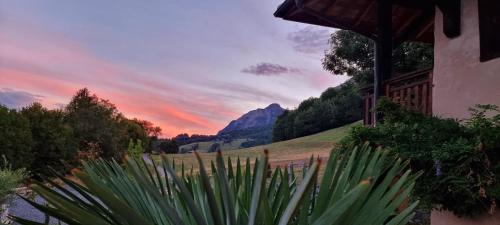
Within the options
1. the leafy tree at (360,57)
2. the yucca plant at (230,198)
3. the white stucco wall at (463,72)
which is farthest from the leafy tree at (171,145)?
the yucca plant at (230,198)

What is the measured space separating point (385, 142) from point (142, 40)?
5.48 meters

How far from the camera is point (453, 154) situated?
3.99 metres

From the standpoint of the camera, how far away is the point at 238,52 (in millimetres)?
10898

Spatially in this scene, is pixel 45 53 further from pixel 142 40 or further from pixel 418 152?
pixel 418 152

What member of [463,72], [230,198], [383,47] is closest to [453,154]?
[463,72]

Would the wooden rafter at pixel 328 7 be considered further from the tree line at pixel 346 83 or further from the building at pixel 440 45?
the tree line at pixel 346 83

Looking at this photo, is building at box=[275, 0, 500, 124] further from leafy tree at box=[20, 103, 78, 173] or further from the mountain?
the mountain

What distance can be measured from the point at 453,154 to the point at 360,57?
11909 mm

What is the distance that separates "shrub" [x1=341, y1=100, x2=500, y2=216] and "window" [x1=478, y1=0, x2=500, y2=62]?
70 centimetres

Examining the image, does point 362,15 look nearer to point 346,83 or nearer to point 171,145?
point 171,145

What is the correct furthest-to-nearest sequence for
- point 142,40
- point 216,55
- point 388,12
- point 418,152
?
point 216,55, point 142,40, point 388,12, point 418,152

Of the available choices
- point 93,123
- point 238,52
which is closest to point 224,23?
point 238,52

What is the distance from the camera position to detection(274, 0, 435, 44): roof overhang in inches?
243

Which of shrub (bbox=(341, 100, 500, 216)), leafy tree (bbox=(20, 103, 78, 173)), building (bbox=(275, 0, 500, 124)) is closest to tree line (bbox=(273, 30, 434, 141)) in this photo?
building (bbox=(275, 0, 500, 124))
